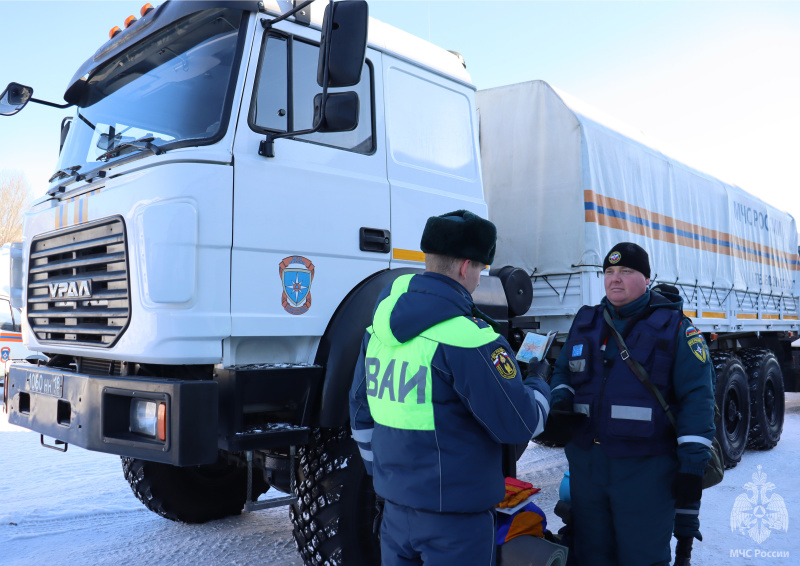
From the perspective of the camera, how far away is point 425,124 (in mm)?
3555

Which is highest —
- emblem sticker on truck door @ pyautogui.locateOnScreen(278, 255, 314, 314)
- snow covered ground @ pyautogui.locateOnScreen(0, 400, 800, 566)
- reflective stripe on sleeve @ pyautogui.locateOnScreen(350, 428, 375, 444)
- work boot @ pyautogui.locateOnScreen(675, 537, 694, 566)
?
emblem sticker on truck door @ pyautogui.locateOnScreen(278, 255, 314, 314)

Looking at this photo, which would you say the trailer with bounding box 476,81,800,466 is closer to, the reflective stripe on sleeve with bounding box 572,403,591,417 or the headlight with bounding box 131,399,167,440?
the reflective stripe on sleeve with bounding box 572,403,591,417

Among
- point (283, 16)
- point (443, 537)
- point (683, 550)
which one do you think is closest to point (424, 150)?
point (283, 16)

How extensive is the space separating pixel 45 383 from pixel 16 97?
1880 mm

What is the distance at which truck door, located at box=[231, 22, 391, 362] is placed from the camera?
2.76 m

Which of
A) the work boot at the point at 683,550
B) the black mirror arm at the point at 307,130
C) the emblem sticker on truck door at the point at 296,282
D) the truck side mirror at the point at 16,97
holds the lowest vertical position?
the work boot at the point at 683,550

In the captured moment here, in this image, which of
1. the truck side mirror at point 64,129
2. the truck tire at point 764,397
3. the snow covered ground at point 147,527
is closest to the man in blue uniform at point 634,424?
the snow covered ground at point 147,527

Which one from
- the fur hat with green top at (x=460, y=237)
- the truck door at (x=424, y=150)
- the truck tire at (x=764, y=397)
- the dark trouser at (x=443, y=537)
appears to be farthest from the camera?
the truck tire at (x=764, y=397)

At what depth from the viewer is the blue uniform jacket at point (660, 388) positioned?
2.49m

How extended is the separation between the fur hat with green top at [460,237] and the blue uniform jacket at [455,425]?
119mm

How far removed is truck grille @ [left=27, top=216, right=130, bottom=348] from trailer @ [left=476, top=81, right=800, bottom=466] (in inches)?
109

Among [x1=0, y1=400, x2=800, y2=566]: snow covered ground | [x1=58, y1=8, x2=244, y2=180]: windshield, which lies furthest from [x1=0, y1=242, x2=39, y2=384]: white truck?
[x1=58, y1=8, x2=244, y2=180]: windshield

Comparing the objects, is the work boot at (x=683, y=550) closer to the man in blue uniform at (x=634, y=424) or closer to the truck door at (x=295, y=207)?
the man in blue uniform at (x=634, y=424)

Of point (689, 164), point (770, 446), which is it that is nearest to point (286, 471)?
point (689, 164)
